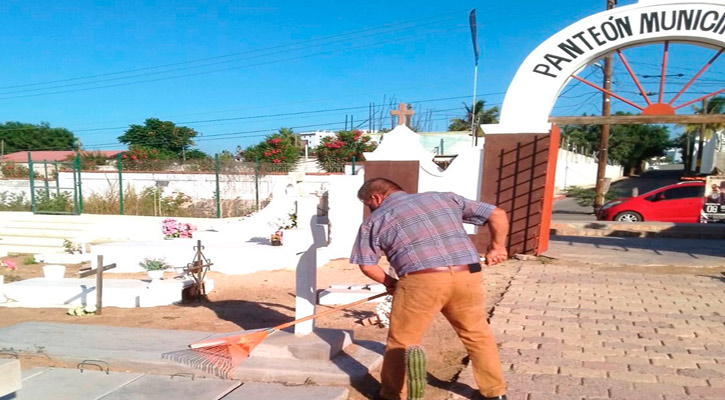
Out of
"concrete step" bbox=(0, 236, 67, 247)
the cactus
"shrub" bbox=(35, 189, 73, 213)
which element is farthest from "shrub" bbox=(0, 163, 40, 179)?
the cactus

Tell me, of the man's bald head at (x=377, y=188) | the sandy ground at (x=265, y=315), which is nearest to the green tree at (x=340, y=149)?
the sandy ground at (x=265, y=315)

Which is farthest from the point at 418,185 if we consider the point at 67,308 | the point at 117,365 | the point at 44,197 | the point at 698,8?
the point at 44,197

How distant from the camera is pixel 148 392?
3.73 metres

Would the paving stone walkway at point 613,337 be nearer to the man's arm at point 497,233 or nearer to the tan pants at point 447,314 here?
the tan pants at point 447,314

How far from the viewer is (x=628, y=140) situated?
58.9m

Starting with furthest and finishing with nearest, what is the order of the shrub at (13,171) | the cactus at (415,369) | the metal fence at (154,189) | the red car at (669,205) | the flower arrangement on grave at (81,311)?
the shrub at (13,171) → the metal fence at (154,189) → the red car at (669,205) → the flower arrangement on grave at (81,311) → the cactus at (415,369)

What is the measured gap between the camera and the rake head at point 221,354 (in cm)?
397

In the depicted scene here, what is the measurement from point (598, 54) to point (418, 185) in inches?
145

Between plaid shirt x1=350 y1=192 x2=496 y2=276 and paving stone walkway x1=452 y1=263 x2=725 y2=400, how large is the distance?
1.09 m

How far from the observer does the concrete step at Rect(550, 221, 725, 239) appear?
11.8m

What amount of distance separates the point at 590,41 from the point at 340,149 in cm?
1535

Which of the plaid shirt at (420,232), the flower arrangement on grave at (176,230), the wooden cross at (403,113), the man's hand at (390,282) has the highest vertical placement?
the wooden cross at (403,113)

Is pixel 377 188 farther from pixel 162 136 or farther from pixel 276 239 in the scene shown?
pixel 162 136

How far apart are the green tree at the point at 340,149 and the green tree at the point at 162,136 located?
25.5m
